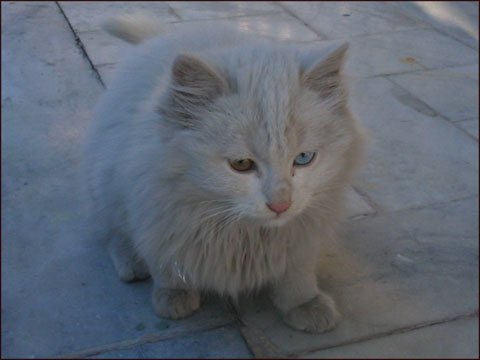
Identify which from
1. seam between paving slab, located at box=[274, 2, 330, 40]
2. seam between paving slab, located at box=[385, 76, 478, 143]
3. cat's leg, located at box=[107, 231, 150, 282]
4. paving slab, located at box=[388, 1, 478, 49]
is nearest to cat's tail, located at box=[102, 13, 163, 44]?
cat's leg, located at box=[107, 231, 150, 282]

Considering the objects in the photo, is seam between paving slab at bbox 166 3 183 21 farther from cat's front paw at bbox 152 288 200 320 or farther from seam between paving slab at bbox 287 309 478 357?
seam between paving slab at bbox 287 309 478 357

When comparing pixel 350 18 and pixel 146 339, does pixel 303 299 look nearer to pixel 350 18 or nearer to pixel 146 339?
pixel 146 339

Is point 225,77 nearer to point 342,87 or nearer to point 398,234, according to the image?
point 342,87

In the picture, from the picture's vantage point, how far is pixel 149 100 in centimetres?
209

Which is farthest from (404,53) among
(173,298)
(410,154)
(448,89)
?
(173,298)

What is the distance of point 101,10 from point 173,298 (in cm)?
325

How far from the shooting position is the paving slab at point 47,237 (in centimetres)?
143

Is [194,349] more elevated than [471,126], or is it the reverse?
[194,349]

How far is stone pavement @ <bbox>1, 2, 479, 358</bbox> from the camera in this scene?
1.74 metres

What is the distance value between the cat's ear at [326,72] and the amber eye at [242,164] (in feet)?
1.05

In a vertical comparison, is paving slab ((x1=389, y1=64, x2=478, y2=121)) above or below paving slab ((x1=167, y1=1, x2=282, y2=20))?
above

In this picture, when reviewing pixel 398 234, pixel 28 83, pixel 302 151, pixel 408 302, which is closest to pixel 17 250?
pixel 28 83

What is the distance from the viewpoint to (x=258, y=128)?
172 cm

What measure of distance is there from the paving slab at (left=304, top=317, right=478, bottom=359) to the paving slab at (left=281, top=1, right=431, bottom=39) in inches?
111
